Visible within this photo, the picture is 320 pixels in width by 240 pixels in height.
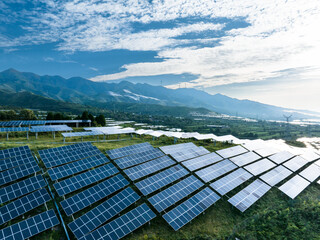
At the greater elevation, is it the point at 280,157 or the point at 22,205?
the point at 280,157

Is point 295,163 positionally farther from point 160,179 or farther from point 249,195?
point 160,179

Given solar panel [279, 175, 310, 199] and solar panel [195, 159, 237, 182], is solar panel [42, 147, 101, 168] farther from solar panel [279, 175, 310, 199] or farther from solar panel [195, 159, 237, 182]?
solar panel [279, 175, 310, 199]

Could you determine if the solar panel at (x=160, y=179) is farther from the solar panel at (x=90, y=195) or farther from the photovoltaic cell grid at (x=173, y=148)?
the photovoltaic cell grid at (x=173, y=148)

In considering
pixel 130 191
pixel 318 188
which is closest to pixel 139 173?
pixel 130 191

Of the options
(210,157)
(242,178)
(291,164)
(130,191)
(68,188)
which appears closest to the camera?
(68,188)

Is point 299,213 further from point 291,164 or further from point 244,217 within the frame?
point 291,164

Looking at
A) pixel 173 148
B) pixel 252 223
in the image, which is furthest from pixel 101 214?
pixel 173 148
